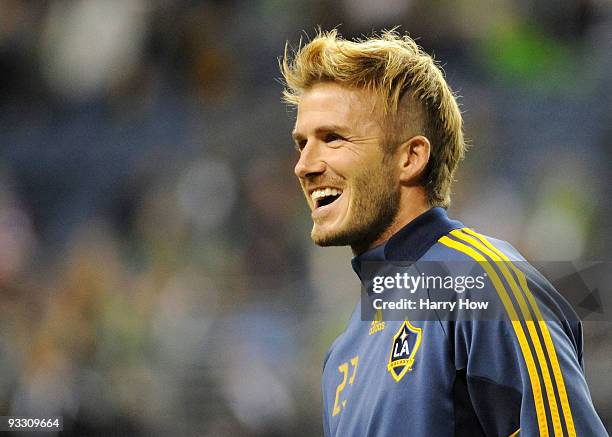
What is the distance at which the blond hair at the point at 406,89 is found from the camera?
270 cm

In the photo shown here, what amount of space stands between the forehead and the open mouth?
0.61 feet

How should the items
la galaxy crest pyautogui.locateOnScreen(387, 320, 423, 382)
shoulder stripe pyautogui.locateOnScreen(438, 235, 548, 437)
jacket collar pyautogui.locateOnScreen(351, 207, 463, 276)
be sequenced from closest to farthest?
shoulder stripe pyautogui.locateOnScreen(438, 235, 548, 437)
la galaxy crest pyautogui.locateOnScreen(387, 320, 423, 382)
jacket collar pyautogui.locateOnScreen(351, 207, 463, 276)

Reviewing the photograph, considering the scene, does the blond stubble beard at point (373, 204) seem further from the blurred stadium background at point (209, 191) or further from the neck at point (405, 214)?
the blurred stadium background at point (209, 191)

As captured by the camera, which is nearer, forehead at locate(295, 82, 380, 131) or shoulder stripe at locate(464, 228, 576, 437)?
shoulder stripe at locate(464, 228, 576, 437)

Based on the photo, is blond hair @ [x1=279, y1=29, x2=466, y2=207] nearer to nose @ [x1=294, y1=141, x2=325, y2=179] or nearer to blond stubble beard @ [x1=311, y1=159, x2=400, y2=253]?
blond stubble beard @ [x1=311, y1=159, x2=400, y2=253]

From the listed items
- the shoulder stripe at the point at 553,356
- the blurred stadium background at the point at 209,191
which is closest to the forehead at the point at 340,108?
the shoulder stripe at the point at 553,356

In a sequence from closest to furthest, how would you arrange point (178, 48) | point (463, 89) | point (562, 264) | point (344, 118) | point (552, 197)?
point (344, 118), point (562, 264), point (552, 197), point (463, 89), point (178, 48)

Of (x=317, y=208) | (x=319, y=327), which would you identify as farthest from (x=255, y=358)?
(x=317, y=208)

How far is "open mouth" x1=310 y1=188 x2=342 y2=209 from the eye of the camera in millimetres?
2736

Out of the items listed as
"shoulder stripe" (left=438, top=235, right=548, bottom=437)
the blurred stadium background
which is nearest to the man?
"shoulder stripe" (left=438, top=235, right=548, bottom=437)

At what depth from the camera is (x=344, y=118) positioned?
8.86 ft

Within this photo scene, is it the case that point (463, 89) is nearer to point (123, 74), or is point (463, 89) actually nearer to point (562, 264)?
point (562, 264)

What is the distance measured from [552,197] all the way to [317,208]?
3744mm

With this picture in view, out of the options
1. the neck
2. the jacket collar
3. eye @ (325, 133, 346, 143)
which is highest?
eye @ (325, 133, 346, 143)
